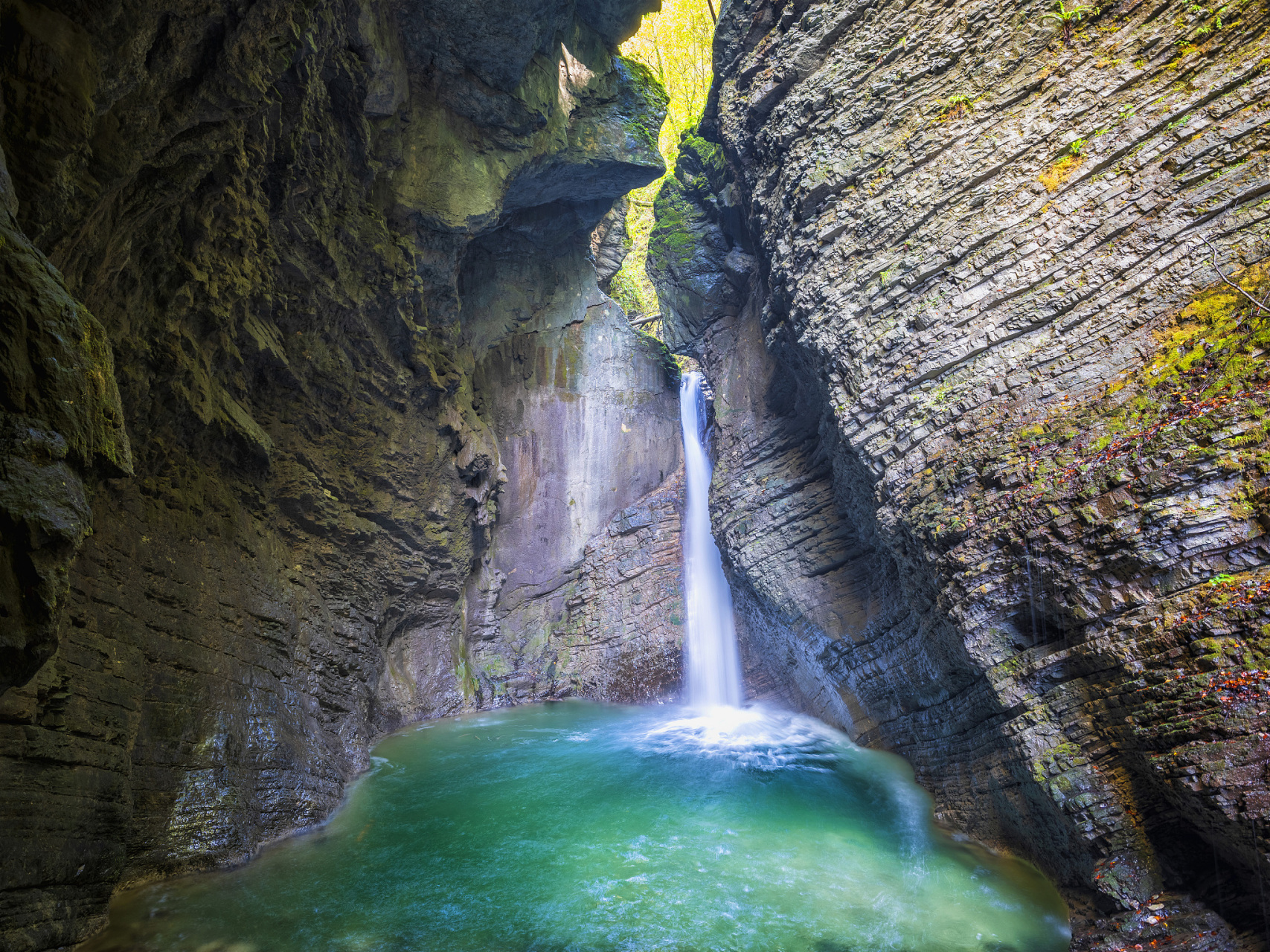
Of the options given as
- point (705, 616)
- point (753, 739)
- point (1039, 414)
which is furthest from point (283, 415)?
point (705, 616)

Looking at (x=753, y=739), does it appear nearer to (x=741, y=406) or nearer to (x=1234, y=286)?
(x=741, y=406)

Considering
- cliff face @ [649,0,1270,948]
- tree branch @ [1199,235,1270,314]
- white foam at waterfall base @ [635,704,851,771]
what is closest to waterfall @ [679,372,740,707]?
white foam at waterfall base @ [635,704,851,771]

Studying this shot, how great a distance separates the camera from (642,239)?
2919 cm

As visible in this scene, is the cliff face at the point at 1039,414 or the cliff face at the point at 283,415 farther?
the cliff face at the point at 1039,414

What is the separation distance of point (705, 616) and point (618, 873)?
8812mm

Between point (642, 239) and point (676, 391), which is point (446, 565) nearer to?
point (676, 391)

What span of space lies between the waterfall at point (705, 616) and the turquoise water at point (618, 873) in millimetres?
4062

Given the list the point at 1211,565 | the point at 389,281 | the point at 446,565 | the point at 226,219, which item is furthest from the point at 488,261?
the point at 1211,565

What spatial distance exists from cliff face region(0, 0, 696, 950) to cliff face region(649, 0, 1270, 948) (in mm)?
5557

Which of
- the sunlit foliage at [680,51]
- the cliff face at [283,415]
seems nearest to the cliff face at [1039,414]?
the cliff face at [283,415]

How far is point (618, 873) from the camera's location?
654cm

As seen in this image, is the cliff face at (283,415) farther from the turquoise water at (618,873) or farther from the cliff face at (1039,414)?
the cliff face at (1039,414)

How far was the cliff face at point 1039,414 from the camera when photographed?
5.15m

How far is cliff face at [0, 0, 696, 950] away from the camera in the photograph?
3834 mm
